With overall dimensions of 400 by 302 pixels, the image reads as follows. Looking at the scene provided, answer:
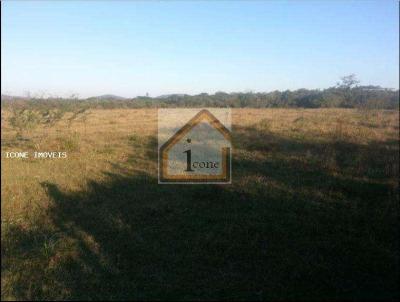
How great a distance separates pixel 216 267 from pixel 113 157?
8201 millimetres

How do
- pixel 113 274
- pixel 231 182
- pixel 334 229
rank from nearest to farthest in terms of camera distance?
pixel 113 274, pixel 334 229, pixel 231 182

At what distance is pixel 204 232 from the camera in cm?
589

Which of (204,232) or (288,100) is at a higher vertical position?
(288,100)

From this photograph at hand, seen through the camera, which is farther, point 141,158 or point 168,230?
point 141,158

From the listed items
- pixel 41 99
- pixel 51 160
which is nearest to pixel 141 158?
pixel 51 160

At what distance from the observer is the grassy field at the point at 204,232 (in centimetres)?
425

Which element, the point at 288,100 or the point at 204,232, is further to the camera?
the point at 288,100

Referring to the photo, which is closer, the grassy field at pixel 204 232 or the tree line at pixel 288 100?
the grassy field at pixel 204 232

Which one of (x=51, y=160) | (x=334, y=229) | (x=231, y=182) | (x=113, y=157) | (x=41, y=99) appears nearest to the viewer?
(x=334, y=229)

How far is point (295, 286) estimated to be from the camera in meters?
4.21

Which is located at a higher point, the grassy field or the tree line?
the tree line

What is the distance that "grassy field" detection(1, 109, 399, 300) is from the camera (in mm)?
4250

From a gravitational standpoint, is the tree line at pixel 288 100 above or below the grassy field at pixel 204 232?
above

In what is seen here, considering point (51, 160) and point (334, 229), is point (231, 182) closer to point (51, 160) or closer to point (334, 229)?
point (334, 229)
